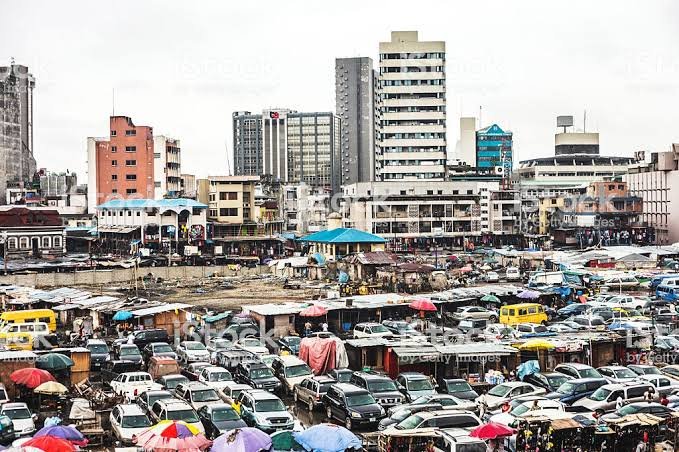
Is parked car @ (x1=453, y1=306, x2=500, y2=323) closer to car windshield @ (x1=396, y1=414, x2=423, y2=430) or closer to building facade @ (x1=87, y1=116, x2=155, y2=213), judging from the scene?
car windshield @ (x1=396, y1=414, x2=423, y2=430)

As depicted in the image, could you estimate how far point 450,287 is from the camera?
132 ft

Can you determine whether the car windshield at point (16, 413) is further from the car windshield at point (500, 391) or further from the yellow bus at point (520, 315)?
the yellow bus at point (520, 315)

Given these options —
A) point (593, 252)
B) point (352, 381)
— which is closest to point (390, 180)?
point (593, 252)

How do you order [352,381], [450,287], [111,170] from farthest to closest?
[111,170] → [450,287] → [352,381]

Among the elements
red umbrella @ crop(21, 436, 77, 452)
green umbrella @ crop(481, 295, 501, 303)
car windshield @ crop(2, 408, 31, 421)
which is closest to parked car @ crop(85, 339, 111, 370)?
car windshield @ crop(2, 408, 31, 421)

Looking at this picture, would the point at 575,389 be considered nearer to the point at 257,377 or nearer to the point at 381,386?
the point at 381,386

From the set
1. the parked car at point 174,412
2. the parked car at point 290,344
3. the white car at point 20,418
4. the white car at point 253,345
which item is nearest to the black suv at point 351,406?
the parked car at point 174,412

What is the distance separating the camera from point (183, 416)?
15273 millimetres

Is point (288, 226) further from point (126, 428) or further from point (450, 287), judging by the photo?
point (126, 428)

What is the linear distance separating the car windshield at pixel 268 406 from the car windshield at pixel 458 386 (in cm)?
376

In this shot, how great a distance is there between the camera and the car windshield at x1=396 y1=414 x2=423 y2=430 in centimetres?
1433

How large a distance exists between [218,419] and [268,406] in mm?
1078

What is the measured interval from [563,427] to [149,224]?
52.0 metres

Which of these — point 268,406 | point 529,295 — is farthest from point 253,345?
point 529,295
